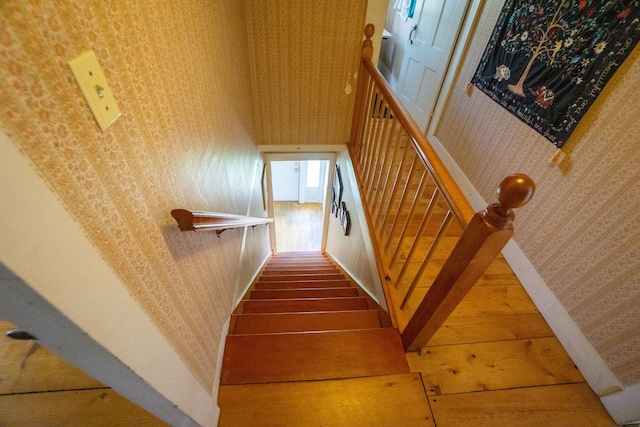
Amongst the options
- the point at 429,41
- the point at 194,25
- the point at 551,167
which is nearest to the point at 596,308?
the point at 551,167

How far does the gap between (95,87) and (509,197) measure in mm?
887

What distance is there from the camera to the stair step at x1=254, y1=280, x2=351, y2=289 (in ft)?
8.45

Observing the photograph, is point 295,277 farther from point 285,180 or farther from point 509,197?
point 285,180

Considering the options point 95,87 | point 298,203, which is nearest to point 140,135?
point 95,87

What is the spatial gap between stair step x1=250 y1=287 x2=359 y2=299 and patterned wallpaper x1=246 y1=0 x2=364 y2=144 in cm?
152

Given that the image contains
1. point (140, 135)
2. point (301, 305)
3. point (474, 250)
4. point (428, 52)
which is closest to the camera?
point (140, 135)

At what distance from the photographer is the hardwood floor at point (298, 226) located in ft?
17.5

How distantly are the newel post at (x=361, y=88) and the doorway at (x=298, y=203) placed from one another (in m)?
2.73

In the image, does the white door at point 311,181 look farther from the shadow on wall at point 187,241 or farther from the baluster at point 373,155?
the shadow on wall at point 187,241

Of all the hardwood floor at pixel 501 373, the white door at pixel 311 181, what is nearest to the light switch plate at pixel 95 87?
the hardwood floor at pixel 501 373

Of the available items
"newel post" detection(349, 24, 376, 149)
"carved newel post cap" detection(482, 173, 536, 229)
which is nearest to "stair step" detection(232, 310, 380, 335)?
"carved newel post cap" detection(482, 173, 536, 229)

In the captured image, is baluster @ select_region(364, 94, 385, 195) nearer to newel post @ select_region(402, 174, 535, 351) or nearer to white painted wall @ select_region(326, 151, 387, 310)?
white painted wall @ select_region(326, 151, 387, 310)

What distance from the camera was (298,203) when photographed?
20.5 feet

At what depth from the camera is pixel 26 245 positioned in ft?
1.01
